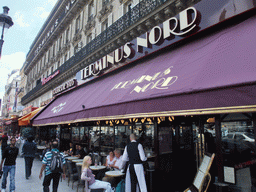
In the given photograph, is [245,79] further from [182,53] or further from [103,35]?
[103,35]

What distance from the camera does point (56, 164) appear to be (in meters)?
4.99

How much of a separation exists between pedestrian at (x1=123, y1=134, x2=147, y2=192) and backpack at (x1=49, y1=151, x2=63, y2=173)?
6.46ft

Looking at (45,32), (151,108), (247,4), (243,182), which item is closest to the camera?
(151,108)

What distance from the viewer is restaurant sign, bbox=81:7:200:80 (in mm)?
5457

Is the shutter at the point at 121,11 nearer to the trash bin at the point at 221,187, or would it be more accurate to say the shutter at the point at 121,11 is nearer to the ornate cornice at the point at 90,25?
the ornate cornice at the point at 90,25

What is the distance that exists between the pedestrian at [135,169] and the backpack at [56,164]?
197 centimetres

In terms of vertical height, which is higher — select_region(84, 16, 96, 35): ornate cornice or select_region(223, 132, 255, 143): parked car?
select_region(84, 16, 96, 35): ornate cornice

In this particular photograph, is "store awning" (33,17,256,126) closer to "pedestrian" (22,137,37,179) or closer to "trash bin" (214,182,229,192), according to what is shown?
"trash bin" (214,182,229,192)

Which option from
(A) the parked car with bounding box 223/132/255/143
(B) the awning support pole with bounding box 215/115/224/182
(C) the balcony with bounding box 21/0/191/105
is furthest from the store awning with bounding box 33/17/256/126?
(C) the balcony with bounding box 21/0/191/105

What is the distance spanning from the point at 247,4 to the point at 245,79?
9.62ft

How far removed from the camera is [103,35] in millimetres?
12227

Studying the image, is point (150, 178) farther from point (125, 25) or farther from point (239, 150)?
point (125, 25)

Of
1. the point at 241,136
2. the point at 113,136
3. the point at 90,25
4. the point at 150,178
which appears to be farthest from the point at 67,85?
the point at 241,136

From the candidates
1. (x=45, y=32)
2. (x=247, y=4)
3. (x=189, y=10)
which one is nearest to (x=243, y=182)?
(x=247, y=4)
